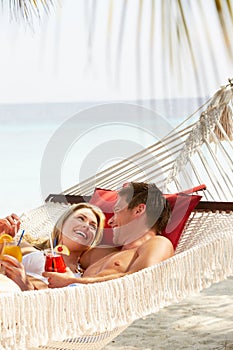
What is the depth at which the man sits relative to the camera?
Answer: 1.94 meters

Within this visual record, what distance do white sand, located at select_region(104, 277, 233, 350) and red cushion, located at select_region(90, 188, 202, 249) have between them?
518mm

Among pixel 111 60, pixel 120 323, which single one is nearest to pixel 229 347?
pixel 120 323

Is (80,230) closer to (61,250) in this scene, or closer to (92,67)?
(61,250)

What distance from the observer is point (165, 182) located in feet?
9.51

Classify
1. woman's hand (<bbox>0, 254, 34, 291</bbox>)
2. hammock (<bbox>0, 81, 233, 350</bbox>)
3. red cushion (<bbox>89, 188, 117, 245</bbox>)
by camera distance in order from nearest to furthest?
hammock (<bbox>0, 81, 233, 350</bbox>)
woman's hand (<bbox>0, 254, 34, 291</bbox>)
red cushion (<bbox>89, 188, 117, 245</bbox>)

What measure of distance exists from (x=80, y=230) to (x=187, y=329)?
2.59 feet

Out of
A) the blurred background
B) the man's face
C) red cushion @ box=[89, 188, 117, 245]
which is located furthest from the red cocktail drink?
the blurred background

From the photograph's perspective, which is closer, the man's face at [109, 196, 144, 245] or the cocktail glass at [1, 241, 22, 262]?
the cocktail glass at [1, 241, 22, 262]

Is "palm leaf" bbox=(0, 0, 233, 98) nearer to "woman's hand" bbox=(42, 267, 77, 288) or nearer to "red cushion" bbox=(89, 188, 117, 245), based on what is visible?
"woman's hand" bbox=(42, 267, 77, 288)

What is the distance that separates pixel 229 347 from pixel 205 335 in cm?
18

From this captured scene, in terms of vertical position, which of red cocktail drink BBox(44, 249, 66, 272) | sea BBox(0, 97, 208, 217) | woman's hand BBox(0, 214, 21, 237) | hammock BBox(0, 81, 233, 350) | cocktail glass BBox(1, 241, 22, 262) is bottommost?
hammock BBox(0, 81, 233, 350)

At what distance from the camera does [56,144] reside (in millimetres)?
14203

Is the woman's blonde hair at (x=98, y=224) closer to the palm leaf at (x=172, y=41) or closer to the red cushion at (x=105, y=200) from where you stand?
the red cushion at (x=105, y=200)

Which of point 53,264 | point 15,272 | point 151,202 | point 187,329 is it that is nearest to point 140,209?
point 151,202
